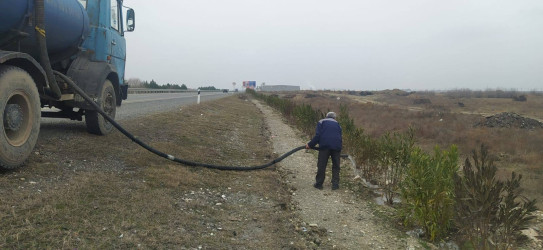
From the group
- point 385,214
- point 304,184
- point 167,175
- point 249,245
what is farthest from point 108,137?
point 385,214

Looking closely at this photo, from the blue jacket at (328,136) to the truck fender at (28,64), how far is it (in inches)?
168

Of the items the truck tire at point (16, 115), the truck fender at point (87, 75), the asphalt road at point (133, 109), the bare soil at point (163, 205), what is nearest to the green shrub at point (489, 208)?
the bare soil at point (163, 205)

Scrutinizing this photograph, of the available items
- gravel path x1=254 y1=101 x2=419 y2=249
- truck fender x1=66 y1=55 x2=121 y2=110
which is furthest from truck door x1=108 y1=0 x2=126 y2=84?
gravel path x1=254 y1=101 x2=419 y2=249

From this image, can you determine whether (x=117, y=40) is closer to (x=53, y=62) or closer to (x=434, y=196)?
(x=53, y=62)

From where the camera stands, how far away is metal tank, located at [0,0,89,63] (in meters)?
4.30

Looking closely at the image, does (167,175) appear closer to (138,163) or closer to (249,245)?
(138,163)

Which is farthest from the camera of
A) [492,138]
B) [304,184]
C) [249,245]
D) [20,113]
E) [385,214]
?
[492,138]

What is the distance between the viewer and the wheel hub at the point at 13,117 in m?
4.09

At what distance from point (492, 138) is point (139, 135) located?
1477cm

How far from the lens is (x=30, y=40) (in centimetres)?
468

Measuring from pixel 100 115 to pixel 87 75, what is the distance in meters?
0.78

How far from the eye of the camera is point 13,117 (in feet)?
13.7

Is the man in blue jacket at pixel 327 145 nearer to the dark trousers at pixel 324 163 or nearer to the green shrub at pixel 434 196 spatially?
the dark trousers at pixel 324 163

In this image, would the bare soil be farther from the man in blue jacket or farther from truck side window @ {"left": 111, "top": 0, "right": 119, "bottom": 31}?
truck side window @ {"left": 111, "top": 0, "right": 119, "bottom": 31}
